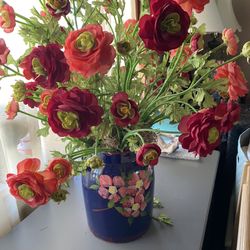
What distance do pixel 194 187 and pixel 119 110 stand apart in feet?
1.85

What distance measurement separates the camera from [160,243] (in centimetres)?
78

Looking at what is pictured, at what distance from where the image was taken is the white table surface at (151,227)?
780mm

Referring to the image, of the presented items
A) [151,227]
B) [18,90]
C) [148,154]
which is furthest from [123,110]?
[151,227]

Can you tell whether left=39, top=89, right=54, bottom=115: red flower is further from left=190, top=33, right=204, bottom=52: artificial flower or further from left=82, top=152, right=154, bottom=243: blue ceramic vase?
left=190, top=33, right=204, bottom=52: artificial flower

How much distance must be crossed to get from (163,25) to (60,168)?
297mm

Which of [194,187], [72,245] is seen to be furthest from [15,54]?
[194,187]

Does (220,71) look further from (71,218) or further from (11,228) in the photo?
(11,228)

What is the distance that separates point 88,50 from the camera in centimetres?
47

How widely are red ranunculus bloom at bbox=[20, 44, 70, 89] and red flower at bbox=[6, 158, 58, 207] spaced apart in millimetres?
152

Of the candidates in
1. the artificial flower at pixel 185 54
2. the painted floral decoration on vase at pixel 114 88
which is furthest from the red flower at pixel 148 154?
the artificial flower at pixel 185 54

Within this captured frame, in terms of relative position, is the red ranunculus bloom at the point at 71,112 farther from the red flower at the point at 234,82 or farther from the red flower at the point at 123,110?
the red flower at the point at 234,82

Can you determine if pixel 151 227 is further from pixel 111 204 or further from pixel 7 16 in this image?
pixel 7 16

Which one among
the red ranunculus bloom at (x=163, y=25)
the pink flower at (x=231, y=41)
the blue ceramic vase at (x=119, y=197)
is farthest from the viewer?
the blue ceramic vase at (x=119, y=197)

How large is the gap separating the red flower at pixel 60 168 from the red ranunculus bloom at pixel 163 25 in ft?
0.84
